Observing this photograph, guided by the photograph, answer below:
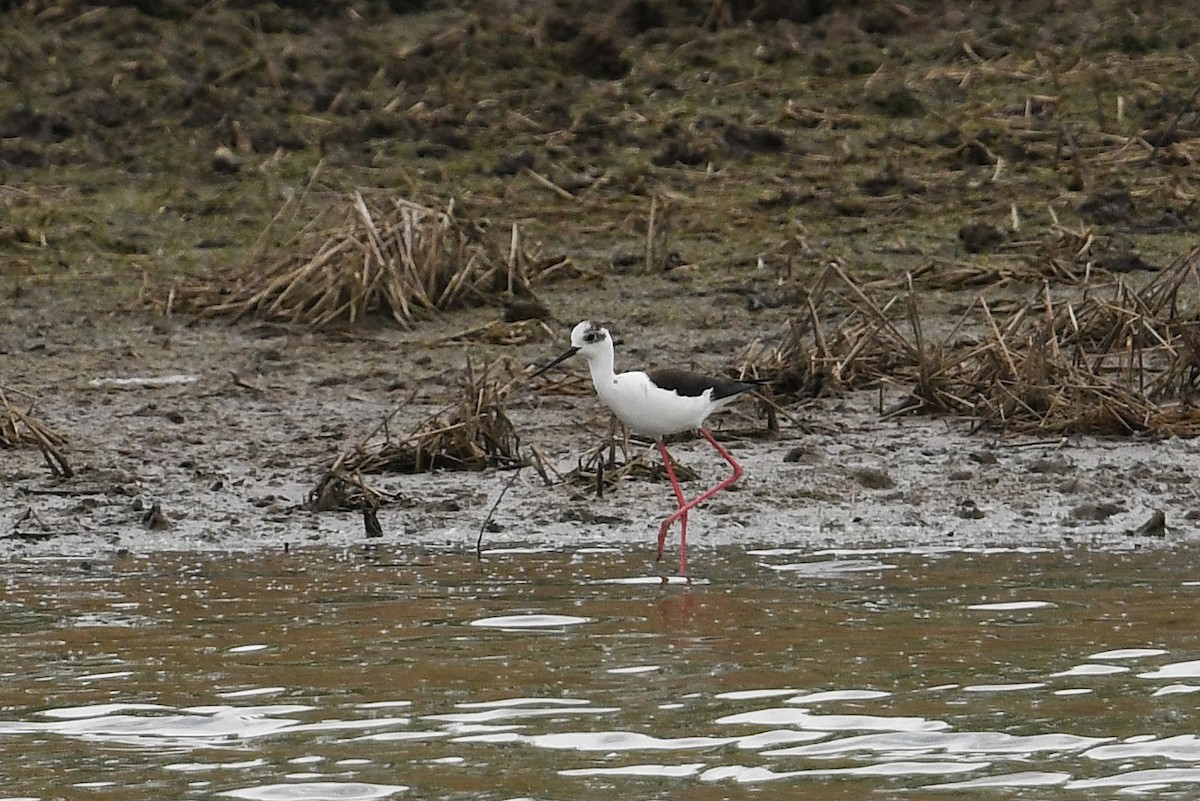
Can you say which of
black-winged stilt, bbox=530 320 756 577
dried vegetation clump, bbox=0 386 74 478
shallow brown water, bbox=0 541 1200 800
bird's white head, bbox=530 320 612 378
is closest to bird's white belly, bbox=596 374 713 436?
black-winged stilt, bbox=530 320 756 577

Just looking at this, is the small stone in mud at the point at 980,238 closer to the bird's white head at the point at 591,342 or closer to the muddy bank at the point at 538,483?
the muddy bank at the point at 538,483

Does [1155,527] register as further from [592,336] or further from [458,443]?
[458,443]

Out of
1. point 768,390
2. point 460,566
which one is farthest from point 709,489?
point 460,566

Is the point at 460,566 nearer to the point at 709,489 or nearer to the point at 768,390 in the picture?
the point at 709,489

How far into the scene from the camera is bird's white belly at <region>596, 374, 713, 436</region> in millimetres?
8266

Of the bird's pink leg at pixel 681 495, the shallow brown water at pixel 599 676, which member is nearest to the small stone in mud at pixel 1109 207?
the bird's pink leg at pixel 681 495

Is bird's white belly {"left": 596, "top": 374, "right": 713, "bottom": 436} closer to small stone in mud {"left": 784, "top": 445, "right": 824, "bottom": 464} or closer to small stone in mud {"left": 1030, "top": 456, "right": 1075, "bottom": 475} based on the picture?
small stone in mud {"left": 784, "top": 445, "right": 824, "bottom": 464}

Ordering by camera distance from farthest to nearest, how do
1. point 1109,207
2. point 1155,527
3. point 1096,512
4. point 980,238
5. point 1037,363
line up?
point 1109,207, point 980,238, point 1037,363, point 1096,512, point 1155,527

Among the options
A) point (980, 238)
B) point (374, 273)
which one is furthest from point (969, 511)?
point (980, 238)

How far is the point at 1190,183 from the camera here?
13.5m

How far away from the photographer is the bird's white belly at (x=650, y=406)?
27.1 feet

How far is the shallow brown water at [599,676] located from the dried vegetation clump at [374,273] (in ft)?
11.2

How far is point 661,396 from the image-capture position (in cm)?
825

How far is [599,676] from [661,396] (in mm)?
2349
